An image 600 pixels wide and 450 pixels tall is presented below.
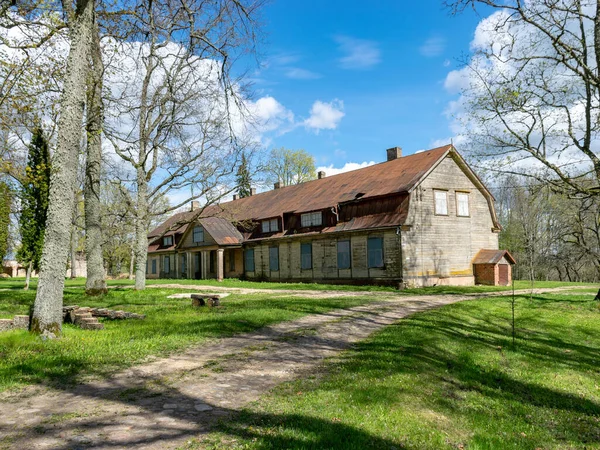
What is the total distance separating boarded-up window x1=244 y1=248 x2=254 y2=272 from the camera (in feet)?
120

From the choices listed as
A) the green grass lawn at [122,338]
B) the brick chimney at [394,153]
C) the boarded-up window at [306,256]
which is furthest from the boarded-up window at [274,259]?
the green grass lawn at [122,338]

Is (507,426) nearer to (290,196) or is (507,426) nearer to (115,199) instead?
(290,196)

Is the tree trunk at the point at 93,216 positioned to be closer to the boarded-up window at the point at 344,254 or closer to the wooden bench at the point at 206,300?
the wooden bench at the point at 206,300

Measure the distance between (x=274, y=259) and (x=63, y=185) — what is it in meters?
25.6

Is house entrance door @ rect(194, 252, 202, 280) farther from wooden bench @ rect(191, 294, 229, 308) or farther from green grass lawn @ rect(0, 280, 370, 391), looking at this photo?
wooden bench @ rect(191, 294, 229, 308)

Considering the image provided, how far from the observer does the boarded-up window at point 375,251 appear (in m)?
26.4

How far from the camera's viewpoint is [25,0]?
11.9 meters

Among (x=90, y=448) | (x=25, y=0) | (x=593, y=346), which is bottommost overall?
(x=593, y=346)

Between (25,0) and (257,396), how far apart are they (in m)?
12.2

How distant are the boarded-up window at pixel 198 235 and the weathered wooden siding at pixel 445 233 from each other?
65.6 feet

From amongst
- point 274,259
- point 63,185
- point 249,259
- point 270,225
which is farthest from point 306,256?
point 63,185

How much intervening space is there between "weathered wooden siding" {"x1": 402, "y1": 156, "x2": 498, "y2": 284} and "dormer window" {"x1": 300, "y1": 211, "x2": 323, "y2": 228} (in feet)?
23.5

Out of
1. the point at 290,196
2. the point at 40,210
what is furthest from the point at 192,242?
the point at 40,210

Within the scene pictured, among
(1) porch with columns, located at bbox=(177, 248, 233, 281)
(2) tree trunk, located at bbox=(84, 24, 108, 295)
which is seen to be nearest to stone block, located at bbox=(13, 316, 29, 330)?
(2) tree trunk, located at bbox=(84, 24, 108, 295)
